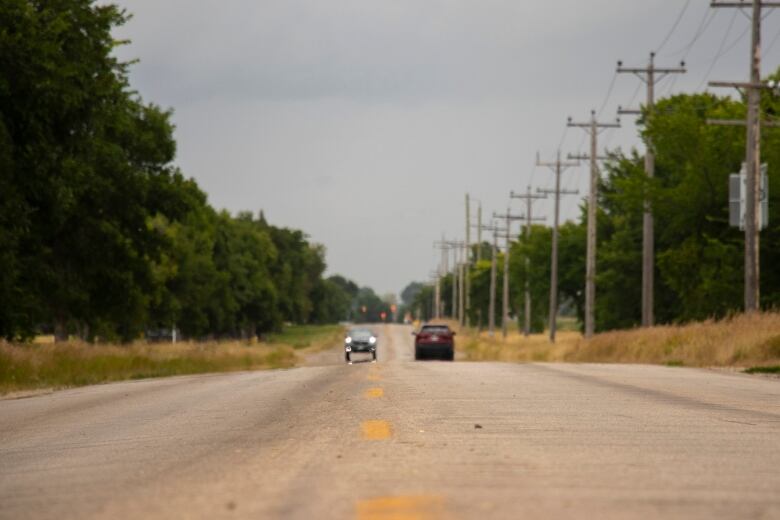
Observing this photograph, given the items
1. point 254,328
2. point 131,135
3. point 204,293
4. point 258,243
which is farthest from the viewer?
point 254,328

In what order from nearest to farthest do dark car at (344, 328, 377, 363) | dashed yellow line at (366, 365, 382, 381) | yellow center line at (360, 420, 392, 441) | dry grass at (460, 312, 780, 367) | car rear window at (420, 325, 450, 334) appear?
1. yellow center line at (360, 420, 392, 441)
2. dashed yellow line at (366, 365, 382, 381)
3. dry grass at (460, 312, 780, 367)
4. car rear window at (420, 325, 450, 334)
5. dark car at (344, 328, 377, 363)

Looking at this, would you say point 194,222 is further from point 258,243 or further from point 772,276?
point 772,276

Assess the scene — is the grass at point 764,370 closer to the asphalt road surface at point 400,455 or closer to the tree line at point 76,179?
the asphalt road surface at point 400,455

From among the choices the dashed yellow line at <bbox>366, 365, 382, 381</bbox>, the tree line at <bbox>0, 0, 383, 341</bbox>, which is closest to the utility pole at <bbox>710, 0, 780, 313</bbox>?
the dashed yellow line at <bbox>366, 365, 382, 381</bbox>

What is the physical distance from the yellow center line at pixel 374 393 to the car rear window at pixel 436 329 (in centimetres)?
3729

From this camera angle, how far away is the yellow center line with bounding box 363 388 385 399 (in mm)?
16453

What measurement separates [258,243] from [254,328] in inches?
559

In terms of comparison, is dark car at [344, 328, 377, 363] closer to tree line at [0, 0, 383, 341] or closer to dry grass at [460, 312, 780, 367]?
tree line at [0, 0, 383, 341]

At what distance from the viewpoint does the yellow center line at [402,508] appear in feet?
21.1

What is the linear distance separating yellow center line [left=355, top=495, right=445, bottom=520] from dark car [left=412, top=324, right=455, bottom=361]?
157 ft

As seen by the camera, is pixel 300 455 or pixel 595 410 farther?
pixel 595 410

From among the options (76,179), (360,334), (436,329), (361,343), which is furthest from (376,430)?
(360,334)

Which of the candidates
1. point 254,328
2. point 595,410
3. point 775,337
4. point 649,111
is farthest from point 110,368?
point 254,328

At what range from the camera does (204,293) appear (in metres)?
87.6
